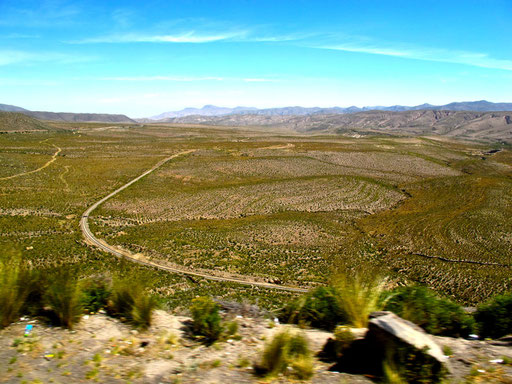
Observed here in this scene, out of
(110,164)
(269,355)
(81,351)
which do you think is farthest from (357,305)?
(110,164)

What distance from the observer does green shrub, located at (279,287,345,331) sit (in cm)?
661

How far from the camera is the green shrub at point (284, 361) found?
4762 millimetres

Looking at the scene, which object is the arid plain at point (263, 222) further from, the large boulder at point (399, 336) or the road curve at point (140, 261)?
the large boulder at point (399, 336)

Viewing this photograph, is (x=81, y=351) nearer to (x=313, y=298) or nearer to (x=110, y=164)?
(x=313, y=298)

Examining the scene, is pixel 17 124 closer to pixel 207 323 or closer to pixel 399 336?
pixel 207 323

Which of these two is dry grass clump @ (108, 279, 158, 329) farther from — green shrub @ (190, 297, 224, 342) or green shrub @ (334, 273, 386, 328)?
green shrub @ (334, 273, 386, 328)

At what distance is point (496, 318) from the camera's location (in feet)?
21.6

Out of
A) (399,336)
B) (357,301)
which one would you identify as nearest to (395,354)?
(399,336)

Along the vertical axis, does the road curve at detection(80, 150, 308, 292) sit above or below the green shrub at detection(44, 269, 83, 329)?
below

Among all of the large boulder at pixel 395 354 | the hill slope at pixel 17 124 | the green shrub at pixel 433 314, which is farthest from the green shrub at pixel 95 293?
the hill slope at pixel 17 124

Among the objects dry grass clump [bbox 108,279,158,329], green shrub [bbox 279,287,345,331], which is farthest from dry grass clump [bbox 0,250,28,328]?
green shrub [bbox 279,287,345,331]

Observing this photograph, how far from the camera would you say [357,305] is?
19.5ft

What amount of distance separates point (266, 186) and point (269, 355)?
140ft

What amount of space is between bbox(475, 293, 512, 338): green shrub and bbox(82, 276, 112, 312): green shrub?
797 cm
